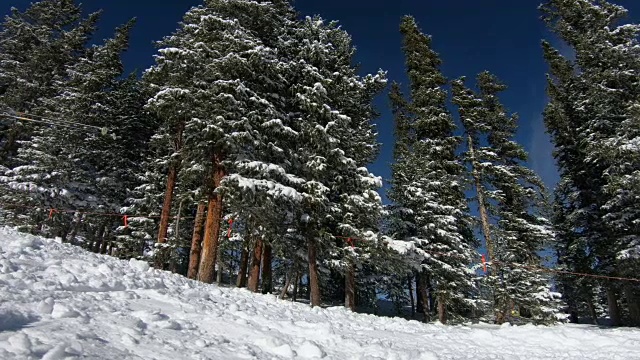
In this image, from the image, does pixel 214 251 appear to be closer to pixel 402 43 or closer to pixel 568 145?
pixel 402 43

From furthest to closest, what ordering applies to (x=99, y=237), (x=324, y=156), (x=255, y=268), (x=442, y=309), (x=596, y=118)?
(x=99, y=237), (x=596, y=118), (x=442, y=309), (x=255, y=268), (x=324, y=156)

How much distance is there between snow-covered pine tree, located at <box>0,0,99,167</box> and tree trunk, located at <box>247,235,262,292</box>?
1872 centimetres

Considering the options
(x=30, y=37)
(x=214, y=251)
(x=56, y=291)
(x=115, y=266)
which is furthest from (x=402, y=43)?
(x=30, y=37)

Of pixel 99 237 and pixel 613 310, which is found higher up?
pixel 99 237

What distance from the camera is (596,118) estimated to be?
20.5 meters

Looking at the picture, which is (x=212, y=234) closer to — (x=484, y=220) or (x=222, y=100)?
(x=222, y=100)

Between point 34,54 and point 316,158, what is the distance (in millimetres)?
24288

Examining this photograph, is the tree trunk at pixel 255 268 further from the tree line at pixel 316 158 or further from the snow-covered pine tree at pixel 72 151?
the snow-covered pine tree at pixel 72 151

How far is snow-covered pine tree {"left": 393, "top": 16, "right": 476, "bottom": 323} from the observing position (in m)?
19.1

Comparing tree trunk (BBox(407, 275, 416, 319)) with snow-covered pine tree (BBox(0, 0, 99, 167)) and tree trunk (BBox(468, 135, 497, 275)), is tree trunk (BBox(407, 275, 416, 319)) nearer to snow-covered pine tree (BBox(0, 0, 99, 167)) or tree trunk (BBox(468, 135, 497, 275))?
tree trunk (BBox(468, 135, 497, 275))

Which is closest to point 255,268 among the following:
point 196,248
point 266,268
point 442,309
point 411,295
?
point 266,268

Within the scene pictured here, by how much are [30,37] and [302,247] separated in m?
27.0

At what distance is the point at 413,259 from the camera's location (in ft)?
56.7

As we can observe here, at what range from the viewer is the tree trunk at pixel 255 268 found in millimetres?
15977
